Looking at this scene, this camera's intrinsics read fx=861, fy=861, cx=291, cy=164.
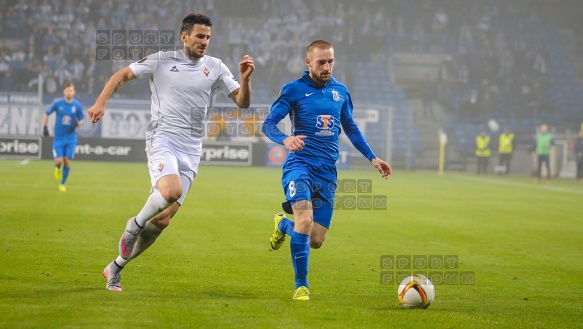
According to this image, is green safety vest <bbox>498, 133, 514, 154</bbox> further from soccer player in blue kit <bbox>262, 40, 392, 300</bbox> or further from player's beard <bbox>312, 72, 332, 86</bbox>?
player's beard <bbox>312, 72, 332, 86</bbox>

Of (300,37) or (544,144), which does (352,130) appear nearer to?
(544,144)

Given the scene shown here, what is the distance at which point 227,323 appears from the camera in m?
6.06

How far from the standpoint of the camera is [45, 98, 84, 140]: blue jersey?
19.7 m

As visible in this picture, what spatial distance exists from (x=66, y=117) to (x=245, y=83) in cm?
1340

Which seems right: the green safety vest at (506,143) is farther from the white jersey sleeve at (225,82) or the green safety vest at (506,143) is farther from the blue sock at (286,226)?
the white jersey sleeve at (225,82)

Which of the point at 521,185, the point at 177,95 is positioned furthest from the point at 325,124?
the point at 521,185

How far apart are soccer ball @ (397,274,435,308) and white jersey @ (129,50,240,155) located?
87.7 inches

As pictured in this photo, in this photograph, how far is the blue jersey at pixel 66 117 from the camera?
1972 centimetres

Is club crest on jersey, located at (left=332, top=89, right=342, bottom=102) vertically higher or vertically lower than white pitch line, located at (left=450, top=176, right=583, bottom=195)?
higher

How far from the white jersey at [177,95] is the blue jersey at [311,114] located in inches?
25.4

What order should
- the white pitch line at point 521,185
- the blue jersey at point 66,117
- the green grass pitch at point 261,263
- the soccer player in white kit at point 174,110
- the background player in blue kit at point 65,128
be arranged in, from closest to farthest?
the green grass pitch at point 261,263
the soccer player in white kit at point 174,110
the background player in blue kit at point 65,128
the blue jersey at point 66,117
the white pitch line at point 521,185

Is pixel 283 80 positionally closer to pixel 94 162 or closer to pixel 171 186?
pixel 94 162

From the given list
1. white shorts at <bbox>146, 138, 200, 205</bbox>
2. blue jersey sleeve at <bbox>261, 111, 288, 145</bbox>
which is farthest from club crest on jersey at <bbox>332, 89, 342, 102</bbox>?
white shorts at <bbox>146, 138, 200, 205</bbox>

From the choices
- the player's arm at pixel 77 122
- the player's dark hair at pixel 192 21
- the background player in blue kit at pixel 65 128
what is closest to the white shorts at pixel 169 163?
the player's dark hair at pixel 192 21
